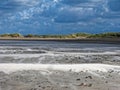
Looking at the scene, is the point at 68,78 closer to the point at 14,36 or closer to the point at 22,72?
the point at 22,72

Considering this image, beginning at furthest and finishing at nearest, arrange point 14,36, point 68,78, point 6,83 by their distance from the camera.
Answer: point 14,36, point 68,78, point 6,83

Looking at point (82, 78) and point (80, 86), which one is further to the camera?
point (82, 78)

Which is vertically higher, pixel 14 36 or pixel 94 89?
pixel 94 89

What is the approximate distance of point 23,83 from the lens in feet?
51.0

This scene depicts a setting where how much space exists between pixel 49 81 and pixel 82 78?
1.83 m

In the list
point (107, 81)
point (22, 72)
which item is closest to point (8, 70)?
point (22, 72)

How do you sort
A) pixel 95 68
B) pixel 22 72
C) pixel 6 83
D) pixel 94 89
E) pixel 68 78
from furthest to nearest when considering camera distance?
pixel 95 68 < pixel 22 72 < pixel 68 78 < pixel 6 83 < pixel 94 89

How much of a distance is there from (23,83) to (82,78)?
9.99 feet

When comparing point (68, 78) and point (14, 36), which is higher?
point (68, 78)

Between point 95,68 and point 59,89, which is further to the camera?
point 95,68

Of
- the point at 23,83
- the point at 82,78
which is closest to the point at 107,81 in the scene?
the point at 82,78

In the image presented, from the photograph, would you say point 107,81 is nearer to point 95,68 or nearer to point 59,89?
point 59,89

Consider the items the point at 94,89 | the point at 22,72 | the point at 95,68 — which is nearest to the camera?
the point at 94,89

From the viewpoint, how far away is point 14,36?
5969 inches
